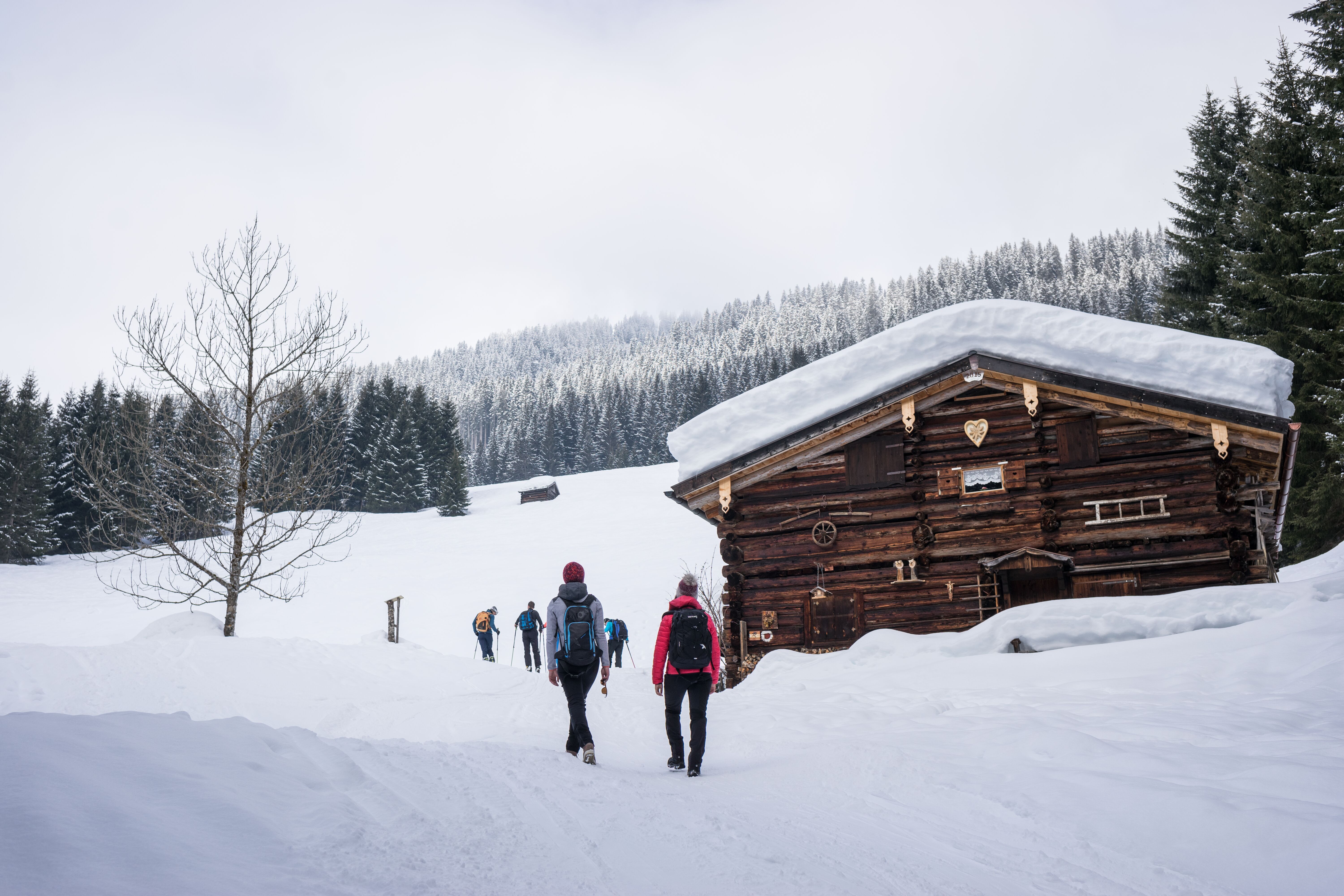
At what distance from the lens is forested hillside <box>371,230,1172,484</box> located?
9044cm

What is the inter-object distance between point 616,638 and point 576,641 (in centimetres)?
1229

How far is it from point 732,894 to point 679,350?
17894 centimetres

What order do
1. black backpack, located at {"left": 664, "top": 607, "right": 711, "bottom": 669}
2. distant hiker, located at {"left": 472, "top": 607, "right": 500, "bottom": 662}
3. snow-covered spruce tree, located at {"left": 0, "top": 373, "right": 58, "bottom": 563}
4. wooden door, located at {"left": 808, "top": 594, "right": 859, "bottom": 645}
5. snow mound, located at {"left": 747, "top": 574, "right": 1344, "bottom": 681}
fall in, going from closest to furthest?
black backpack, located at {"left": 664, "top": 607, "right": 711, "bottom": 669}
snow mound, located at {"left": 747, "top": 574, "right": 1344, "bottom": 681}
wooden door, located at {"left": 808, "top": 594, "right": 859, "bottom": 645}
distant hiker, located at {"left": 472, "top": 607, "right": 500, "bottom": 662}
snow-covered spruce tree, located at {"left": 0, "top": 373, "right": 58, "bottom": 563}

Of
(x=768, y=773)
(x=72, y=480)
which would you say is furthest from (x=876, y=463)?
(x=72, y=480)

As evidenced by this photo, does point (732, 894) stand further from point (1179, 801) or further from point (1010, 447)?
point (1010, 447)

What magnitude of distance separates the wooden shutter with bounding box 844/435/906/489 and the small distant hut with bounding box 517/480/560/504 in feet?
139

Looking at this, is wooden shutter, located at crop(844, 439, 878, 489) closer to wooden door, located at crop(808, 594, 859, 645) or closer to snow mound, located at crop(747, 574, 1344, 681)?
wooden door, located at crop(808, 594, 859, 645)

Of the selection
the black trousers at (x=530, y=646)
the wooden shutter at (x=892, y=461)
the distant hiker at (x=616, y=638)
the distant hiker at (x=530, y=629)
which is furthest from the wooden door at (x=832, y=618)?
the black trousers at (x=530, y=646)

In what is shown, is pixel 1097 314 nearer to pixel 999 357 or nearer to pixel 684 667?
pixel 999 357

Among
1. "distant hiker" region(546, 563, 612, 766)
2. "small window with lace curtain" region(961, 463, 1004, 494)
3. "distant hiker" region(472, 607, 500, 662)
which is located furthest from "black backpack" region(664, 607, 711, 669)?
"distant hiker" region(472, 607, 500, 662)

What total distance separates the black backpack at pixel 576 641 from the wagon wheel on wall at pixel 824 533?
8.06 metres

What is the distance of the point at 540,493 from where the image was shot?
55.9 metres

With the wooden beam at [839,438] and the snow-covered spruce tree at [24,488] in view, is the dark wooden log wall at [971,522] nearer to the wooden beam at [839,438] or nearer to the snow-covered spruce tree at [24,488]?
the wooden beam at [839,438]

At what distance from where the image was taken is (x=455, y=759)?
251 inches
